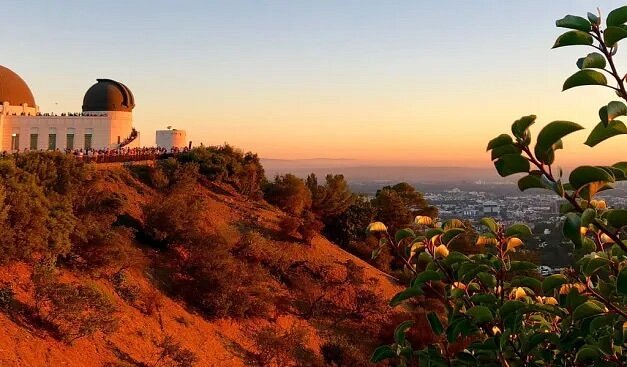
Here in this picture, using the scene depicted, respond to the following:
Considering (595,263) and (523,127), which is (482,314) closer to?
(595,263)

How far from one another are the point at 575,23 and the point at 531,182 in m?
0.76

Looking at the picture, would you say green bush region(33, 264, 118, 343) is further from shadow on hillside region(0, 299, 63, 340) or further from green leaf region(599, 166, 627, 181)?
green leaf region(599, 166, 627, 181)

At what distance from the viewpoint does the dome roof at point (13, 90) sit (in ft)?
109

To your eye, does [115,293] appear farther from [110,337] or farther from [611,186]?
[611,186]

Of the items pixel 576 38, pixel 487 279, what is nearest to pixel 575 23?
pixel 576 38

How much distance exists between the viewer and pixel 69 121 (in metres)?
32.7

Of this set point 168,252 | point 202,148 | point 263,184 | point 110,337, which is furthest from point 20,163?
point 263,184

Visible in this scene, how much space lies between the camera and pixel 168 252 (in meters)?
17.9

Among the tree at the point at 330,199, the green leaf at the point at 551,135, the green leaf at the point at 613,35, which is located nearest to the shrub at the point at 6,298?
the green leaf at the point at 551,135

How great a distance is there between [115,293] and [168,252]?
372cm

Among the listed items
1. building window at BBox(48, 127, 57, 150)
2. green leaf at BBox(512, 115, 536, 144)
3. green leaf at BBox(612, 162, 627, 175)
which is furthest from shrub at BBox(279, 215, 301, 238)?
green leaf at BBox(512, 115, 536, 144)

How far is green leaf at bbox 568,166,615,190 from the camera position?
234cm

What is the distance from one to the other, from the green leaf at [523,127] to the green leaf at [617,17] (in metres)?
0.53

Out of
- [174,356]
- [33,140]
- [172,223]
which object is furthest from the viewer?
[33,140]
